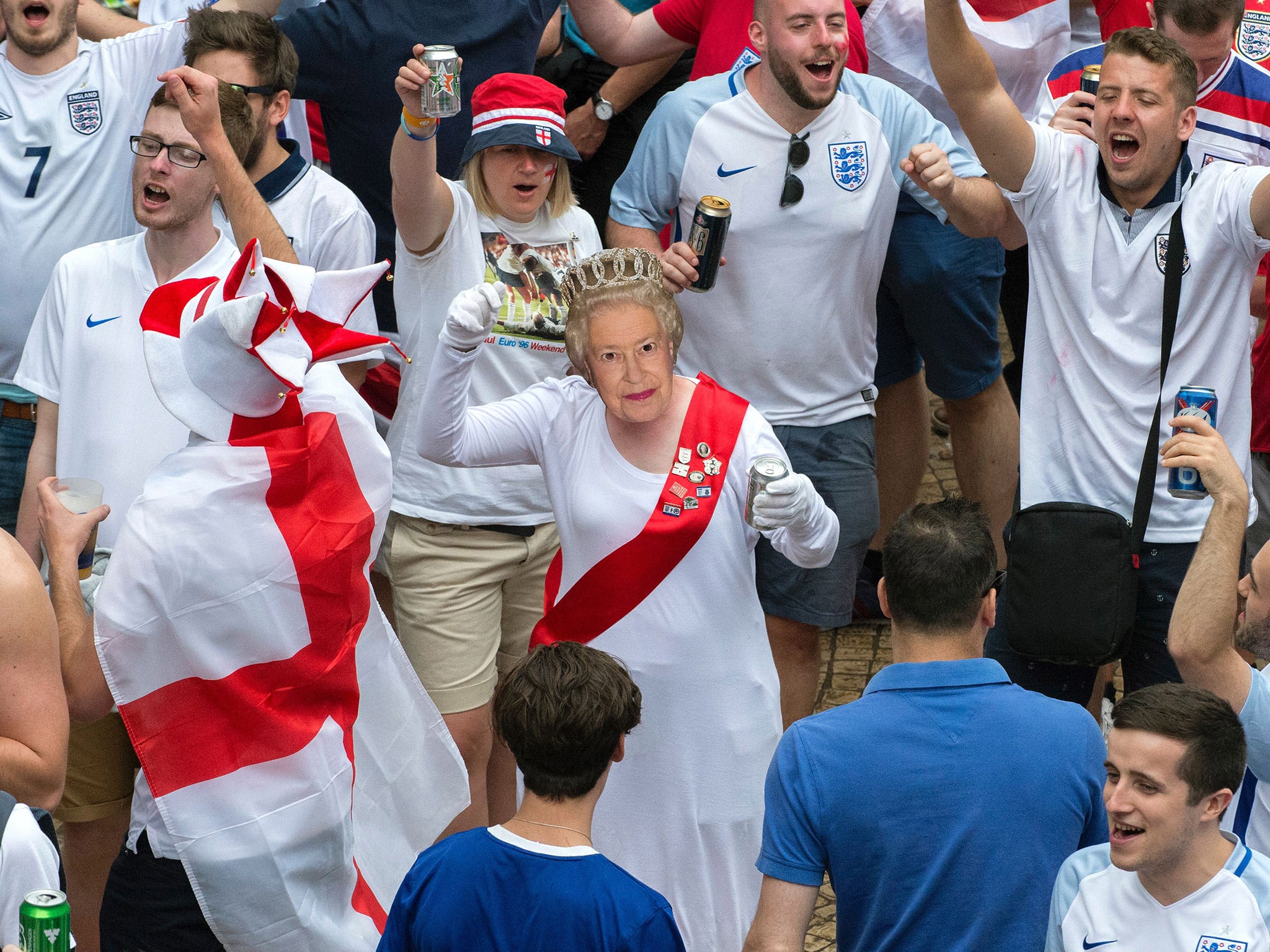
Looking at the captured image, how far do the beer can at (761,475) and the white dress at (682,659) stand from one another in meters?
0.18

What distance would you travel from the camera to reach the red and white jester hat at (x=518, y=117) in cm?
485

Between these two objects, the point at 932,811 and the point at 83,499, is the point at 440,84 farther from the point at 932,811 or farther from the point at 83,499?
the point at 932,811

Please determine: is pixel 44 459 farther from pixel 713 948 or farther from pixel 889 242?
pixel 889 242

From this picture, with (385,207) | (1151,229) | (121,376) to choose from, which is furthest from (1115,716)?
(385,207)

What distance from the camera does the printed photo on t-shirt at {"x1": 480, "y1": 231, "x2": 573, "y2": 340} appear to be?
4.89 meters

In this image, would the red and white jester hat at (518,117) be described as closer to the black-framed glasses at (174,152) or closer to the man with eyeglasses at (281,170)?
the man with eyeglasses at (281,170)

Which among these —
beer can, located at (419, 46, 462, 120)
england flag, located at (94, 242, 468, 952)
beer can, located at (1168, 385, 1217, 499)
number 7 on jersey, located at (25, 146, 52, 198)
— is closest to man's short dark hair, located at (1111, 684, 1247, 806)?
beer can, located at (1168, 385, 1217, 499)

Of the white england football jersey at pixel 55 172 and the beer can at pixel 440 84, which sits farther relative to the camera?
the white england football jersey at pixel 55 172

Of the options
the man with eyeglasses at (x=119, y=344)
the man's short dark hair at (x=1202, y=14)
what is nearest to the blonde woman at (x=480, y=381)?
the man with eyeglasses at (x=119, y=344)

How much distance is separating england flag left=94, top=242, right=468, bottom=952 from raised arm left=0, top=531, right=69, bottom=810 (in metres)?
0.28

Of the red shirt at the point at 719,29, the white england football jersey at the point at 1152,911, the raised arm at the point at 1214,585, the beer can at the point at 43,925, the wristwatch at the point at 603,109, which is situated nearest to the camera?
the beer can at the point at 43,925

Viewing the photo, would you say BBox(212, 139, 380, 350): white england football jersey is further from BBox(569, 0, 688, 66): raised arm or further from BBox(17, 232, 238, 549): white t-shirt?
BBox(569, 0, 688, 66): raised arm

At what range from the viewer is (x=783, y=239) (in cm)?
505

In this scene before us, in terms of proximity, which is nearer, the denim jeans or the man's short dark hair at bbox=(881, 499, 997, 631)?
the man's short dark hair at bbox=(881, 499, 997, 631)
